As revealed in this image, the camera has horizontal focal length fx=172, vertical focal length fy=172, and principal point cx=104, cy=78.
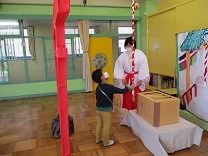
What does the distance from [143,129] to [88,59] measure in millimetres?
3399

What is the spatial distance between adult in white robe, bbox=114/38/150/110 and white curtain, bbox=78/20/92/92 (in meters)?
2.61

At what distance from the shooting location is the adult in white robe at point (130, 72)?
2.53 meters

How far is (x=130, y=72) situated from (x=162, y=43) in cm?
235

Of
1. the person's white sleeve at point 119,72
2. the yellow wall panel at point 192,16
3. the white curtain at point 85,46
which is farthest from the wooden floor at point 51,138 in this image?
the yellow wall panel at point 192,16

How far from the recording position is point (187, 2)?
3494 millimetres

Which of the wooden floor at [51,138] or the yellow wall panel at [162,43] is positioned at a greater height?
the yellow wall panel at [162,43]

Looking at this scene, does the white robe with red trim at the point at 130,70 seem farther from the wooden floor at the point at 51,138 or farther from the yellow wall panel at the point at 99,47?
the yellow wall panel at the point at 99,47

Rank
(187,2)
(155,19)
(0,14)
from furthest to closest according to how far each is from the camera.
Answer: (155,19) → (0,14) → (187,2)

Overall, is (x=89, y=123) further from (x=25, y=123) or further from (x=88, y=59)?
(x=88, y=59)

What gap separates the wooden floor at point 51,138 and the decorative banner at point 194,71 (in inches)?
17.8

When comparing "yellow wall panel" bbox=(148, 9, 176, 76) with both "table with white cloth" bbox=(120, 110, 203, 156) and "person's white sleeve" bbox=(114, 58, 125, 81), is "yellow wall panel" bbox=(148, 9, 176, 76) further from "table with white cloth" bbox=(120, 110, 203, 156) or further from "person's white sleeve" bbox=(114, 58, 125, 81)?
"table with white cloth" bbox=(120, 110, 203, 156)

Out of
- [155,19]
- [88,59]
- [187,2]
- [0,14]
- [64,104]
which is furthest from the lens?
[88,59]

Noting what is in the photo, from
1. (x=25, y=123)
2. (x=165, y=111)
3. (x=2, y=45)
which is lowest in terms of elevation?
(x=25, y=123)

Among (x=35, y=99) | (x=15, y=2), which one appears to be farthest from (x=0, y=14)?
(x=35, y=99)
